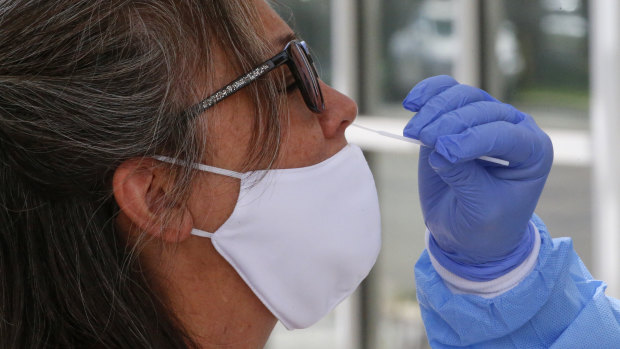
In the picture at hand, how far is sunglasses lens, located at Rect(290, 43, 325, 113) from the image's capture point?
1.21m

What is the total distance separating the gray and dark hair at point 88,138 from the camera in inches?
41.6

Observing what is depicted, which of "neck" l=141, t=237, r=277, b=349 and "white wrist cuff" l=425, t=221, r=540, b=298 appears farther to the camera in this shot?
"white wrist cuff" l=425, t=221, r=540, b=298

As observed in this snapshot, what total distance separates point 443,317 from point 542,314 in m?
0.18

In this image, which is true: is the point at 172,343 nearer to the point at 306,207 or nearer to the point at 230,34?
the point at 306,207

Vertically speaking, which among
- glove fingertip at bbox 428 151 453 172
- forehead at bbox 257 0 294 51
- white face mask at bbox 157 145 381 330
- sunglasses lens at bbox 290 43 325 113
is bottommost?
white face mask at bbox 157 145 381 330

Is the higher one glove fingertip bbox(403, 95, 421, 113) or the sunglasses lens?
the sunglasses lens

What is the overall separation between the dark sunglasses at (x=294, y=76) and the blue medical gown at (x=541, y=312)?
0.45 meters

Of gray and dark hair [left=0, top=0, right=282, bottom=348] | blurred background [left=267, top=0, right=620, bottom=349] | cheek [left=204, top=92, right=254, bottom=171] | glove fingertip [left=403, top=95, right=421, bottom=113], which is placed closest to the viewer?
gray and dark hair [left=0, top=0, right=282, bottom=348]

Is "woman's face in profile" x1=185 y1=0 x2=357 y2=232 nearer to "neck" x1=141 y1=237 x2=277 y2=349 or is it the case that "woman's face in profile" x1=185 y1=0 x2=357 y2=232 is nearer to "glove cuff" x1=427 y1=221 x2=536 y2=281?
"neck" x1=141 y1=237 x2=277 y2=349

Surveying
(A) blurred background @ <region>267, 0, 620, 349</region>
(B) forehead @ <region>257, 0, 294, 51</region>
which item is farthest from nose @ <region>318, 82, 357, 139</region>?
(A) blurred background @ <region>267, 0, 620, 349</region>

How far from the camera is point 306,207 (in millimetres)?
1239

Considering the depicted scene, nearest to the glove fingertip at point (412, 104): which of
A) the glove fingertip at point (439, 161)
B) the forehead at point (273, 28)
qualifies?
the glove fingertip at point (439, 161)

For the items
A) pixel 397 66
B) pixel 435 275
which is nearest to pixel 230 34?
pixel 435 275

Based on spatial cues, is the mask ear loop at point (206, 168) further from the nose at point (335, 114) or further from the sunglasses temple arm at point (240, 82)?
the nose at point (335, 114)
